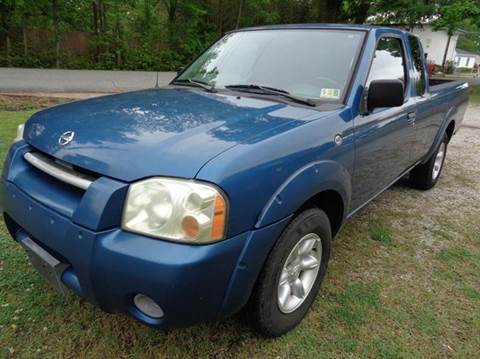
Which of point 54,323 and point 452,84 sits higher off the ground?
point 452,84

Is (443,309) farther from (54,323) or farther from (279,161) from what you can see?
(54,323)

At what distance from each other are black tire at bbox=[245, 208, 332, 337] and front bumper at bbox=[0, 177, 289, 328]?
0.10 meters

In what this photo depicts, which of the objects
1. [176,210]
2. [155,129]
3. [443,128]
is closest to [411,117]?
[443,128]

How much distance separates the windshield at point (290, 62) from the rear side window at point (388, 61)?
227mm

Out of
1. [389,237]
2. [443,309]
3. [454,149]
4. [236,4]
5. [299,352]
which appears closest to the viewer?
[299,352]

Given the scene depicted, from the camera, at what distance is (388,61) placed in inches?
124

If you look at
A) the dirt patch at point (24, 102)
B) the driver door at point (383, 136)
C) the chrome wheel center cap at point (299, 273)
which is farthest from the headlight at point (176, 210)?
the dirt patch at point (24, 102)

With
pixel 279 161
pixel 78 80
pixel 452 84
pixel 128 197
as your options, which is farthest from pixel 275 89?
pixel 78 80

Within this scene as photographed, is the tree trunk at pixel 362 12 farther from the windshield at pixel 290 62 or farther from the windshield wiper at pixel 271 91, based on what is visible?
the windshield wiper at pixel 271 91

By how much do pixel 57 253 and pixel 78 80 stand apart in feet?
38.2

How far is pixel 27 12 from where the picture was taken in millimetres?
15352

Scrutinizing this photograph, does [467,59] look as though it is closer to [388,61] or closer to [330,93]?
[388,61]

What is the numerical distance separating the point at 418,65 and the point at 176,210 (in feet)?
10.6

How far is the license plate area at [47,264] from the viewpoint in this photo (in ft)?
5.92
